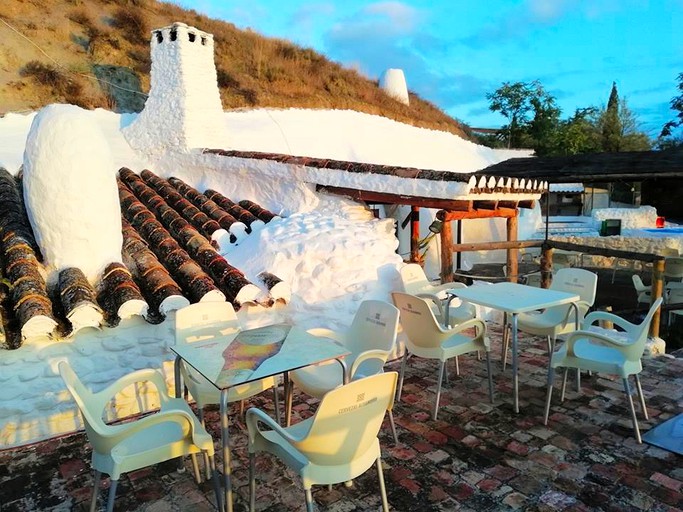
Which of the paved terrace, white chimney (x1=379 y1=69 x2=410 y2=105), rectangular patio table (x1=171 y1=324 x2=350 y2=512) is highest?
white chimney (x1=379 y1=69 x2=410 y2=105)

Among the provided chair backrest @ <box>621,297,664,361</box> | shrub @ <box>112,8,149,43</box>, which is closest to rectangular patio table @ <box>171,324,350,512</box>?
chair backrest @ <box>621,297,664,361</box>

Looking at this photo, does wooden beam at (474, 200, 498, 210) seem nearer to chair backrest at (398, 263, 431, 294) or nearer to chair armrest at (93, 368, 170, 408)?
chair backrest at (398, 263, 431, 294)

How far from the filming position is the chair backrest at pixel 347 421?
2.21 meters

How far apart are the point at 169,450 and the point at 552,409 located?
10.4 feet

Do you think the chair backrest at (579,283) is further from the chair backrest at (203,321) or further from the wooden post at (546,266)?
the chair backrest at (203,321)

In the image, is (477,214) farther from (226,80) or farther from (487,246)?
(226,80)

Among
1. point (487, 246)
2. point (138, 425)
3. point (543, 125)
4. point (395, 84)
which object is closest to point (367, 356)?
point (138, 425)

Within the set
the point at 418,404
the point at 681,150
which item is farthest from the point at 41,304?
the point at 681,150

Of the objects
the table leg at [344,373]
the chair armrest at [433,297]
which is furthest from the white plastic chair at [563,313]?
the table leg at [344,373]

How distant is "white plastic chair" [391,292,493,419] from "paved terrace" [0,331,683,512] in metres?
0.38

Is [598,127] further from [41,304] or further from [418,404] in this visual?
[41,304]

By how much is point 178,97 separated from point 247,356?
6.32 meters

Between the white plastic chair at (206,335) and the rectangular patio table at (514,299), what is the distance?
6.68 feet

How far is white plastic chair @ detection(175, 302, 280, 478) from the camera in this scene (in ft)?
11.1
